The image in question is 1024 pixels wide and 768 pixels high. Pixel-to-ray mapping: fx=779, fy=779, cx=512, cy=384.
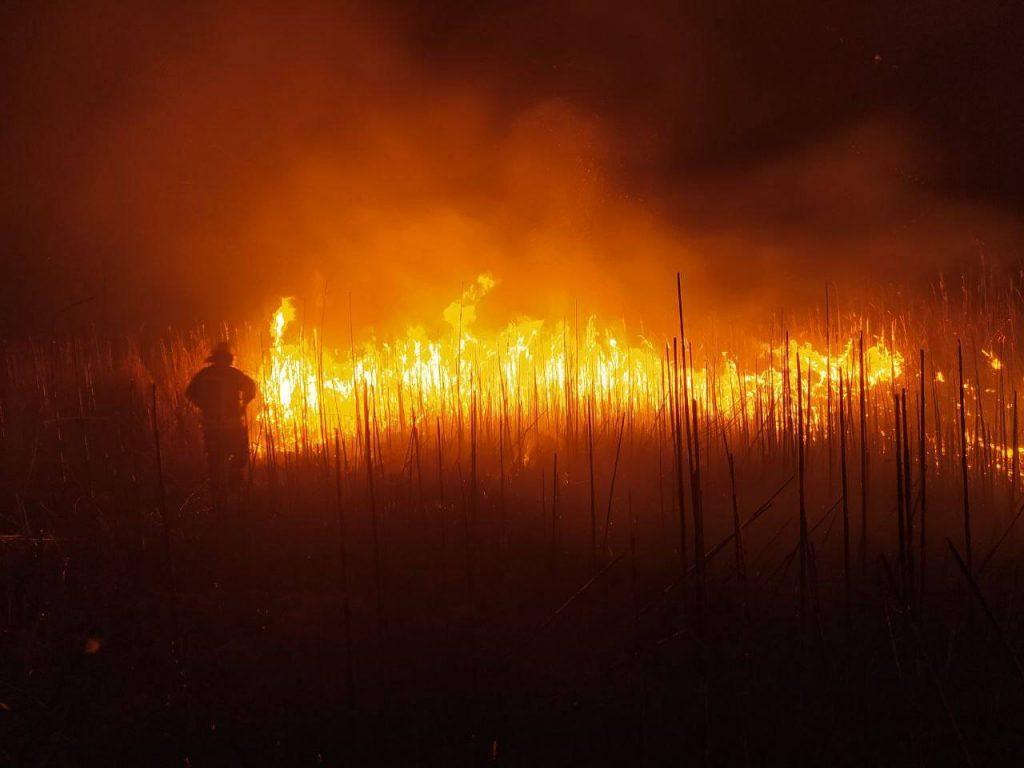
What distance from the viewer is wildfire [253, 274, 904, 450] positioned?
7.88 metres

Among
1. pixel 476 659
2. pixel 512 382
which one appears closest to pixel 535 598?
pixel 476 659

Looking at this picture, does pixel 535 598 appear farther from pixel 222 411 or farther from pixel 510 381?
pixel 510 381

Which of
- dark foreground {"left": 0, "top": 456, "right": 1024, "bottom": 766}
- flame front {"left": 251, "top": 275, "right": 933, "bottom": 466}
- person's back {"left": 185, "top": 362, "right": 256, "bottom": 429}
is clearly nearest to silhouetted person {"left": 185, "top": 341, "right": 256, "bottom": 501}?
person's back {"left": 185, "top": 362, "right": 256, "bottom": 429}

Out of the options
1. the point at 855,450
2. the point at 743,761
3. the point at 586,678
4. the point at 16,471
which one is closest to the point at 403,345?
the point at 16,471

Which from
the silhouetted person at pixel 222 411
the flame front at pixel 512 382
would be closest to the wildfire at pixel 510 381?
the flame front at pixel 512 382

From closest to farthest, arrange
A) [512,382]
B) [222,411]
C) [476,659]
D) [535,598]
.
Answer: [476,659]
[535,598]
[222,411]
[512,382]

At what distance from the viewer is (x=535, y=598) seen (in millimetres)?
4766

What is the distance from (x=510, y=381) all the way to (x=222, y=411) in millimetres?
3099

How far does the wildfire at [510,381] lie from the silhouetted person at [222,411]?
0.46 meters

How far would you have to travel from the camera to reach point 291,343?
9.42m

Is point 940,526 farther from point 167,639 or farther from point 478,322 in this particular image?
point 478,322

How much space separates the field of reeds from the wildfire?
0.49ft

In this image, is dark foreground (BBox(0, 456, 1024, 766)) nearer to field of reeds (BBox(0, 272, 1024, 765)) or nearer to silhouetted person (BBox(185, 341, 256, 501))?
field of reeds (BBox(0, 272, 1024, 765))

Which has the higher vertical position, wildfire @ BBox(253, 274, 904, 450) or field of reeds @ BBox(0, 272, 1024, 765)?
wildfire @ BBox(253, 274, 904, 450)
